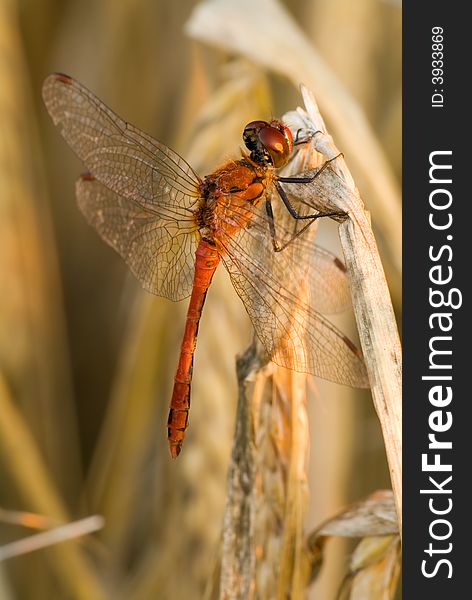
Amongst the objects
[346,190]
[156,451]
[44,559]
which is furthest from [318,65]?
[44,559]

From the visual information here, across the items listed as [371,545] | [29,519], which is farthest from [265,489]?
[29,519]

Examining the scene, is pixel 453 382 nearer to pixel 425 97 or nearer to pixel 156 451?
pixel 425 97

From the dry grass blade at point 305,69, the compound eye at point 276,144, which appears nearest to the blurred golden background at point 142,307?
the dry grass blade at point 305,69

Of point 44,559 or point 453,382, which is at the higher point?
point 453,382

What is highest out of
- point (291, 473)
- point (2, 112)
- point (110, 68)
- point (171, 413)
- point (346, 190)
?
point (110, 68)

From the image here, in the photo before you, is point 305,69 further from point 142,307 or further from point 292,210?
point 142,307

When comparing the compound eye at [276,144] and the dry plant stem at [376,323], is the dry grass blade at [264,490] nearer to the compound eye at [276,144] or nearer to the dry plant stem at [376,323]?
the dry plant stem at [376,323]

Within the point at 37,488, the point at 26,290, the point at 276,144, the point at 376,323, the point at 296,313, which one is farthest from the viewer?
the point at 26,290
